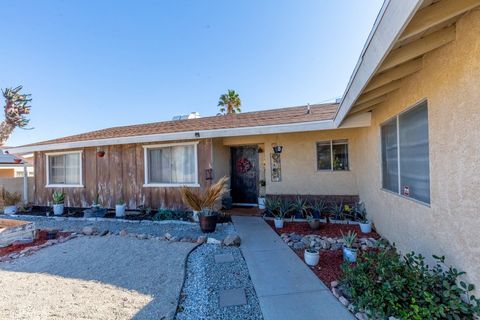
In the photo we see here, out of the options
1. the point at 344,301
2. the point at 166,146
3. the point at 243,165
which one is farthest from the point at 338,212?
the point at 166,146

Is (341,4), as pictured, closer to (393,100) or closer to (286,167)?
(393,100)

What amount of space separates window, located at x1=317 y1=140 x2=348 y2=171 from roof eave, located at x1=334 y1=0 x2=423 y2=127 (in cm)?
474

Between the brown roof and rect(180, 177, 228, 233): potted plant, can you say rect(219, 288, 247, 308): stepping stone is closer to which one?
rect(180, 177, 228, 233): potted plant

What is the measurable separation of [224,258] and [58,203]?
8.06 metres

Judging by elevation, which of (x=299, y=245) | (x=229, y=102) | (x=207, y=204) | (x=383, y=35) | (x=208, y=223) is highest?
(x=229, y=102)

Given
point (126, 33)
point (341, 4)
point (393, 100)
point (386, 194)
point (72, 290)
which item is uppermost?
point (126, 33)

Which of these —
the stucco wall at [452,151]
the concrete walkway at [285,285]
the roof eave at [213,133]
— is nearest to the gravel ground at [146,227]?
the concrete walkway at [285,285]

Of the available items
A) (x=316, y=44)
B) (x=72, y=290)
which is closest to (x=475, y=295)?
(x=72, y=290)

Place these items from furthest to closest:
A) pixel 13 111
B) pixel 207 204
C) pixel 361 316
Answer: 1. pixel 13 111
2. pixel 207 204
3. pixel 361 316

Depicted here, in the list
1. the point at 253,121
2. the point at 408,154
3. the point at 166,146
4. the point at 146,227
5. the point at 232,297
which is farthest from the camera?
the point at 166,146

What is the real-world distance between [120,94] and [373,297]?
17.8m

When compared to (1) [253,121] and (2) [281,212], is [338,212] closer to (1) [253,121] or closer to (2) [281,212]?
(2) [281,212]

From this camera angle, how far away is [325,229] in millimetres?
6258

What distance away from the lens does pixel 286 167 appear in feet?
26.8
